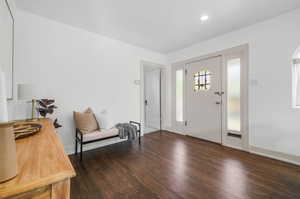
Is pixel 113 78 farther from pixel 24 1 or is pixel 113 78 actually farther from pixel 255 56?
pixel 255 56

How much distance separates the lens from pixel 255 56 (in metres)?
2.51

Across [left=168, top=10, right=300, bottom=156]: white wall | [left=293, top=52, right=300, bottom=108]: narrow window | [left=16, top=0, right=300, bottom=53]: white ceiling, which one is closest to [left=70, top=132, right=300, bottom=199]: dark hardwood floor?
[left=168, top=10, right=300, bottom=156]: white wall

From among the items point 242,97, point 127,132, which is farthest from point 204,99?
point 127,132

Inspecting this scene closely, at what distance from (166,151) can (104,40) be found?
9.24 ft

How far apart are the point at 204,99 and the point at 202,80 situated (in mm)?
497

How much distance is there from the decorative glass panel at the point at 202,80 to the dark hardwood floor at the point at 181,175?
1499mm

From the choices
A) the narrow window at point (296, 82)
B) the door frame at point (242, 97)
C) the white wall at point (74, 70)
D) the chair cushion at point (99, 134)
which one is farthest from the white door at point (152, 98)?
the narrow window at point (296, 82)

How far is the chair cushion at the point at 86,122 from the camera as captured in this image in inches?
96.0

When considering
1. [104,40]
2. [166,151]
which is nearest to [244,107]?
[166,151]

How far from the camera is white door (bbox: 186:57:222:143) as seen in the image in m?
3.05

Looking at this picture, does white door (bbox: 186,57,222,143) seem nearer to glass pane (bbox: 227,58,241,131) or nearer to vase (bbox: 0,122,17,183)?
glass pane (bbox: 227,58,241,131)

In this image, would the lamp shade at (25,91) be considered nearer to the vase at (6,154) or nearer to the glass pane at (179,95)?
the vase at (6,154)

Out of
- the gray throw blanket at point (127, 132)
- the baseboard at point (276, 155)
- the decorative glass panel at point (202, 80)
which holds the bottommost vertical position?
the baseboard at point (276, 155)

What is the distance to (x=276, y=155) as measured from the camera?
2.29 meters
